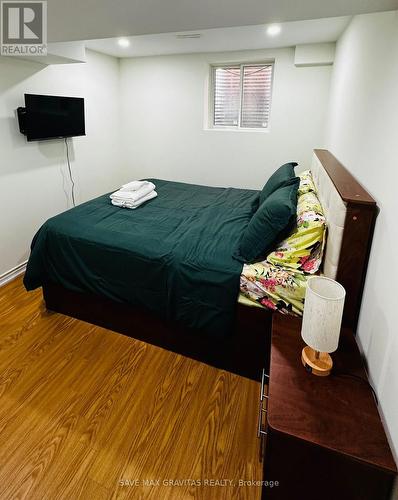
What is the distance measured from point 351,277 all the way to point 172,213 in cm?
161

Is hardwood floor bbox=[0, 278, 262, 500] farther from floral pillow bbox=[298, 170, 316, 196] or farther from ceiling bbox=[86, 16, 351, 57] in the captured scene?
ceiling bbox=[86, 16, 351, 57]

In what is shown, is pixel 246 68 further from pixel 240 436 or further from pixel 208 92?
pixel 240 436

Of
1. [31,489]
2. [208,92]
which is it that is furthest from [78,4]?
[208,92]

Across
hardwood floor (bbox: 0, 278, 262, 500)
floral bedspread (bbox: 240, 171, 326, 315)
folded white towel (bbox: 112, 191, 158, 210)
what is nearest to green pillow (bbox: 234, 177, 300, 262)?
floral bedspread (bbox: 240, 171, 326, 315)

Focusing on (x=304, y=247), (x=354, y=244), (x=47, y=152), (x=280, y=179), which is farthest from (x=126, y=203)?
(x=354, y=244)

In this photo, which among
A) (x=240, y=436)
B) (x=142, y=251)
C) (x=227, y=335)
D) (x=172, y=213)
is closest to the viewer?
(x=240, y=436)

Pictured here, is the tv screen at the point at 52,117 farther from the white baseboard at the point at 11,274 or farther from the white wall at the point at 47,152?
the white baseboard at the point at 11,274

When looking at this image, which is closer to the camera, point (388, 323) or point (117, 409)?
point (388, 323)

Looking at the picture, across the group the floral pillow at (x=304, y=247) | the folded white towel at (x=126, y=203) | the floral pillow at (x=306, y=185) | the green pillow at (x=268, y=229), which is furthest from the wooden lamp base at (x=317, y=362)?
the folded white towel at (x=126, y=203)

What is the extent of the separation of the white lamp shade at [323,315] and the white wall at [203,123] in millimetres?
2887

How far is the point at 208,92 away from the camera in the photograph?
13.1ft

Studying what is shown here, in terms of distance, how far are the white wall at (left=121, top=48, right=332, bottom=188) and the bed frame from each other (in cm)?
110

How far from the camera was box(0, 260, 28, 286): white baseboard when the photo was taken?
2.90 m

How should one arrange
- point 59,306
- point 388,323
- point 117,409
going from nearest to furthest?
point 388,323
point 117,409
point 59,306
